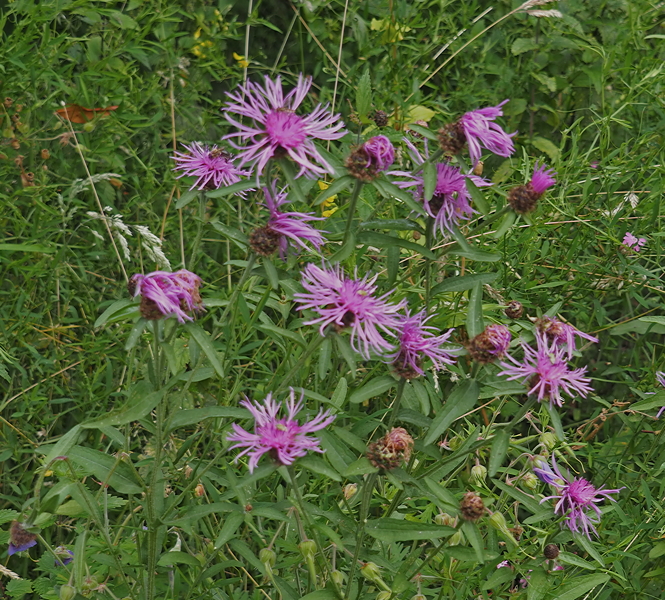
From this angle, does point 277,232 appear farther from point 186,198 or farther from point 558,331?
point 558,331

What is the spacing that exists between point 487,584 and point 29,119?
155 cm

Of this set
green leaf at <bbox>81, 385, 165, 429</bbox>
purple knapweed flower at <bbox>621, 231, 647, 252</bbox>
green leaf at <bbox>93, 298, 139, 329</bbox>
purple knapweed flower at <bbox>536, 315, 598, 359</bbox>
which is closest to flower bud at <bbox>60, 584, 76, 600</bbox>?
green leaf at <bbox>81, 385, 165, 429</bbox>

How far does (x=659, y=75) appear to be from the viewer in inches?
75.8

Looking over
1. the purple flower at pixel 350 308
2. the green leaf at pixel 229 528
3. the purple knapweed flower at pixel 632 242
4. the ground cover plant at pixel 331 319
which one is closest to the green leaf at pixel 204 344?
the ground cover plant at pixel 331 319

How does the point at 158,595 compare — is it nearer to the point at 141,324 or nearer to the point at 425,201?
the point at 141,324

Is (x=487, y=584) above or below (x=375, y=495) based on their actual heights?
above

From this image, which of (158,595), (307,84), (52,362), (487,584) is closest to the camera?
(307,84)

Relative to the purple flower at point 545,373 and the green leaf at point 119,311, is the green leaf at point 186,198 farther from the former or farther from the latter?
the purple flower at point 545,373

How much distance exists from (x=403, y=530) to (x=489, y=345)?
0.90ft

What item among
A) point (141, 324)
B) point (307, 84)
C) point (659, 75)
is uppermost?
point (307, 84)

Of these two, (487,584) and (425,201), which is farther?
(487,584)

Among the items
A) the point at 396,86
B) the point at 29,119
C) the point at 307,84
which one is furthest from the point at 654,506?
the point at 29,119

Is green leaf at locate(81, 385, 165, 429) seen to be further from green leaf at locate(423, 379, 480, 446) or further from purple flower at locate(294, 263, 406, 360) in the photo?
green leaf at locate(423, 379, 480, 446)

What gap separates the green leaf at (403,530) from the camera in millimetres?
1110
